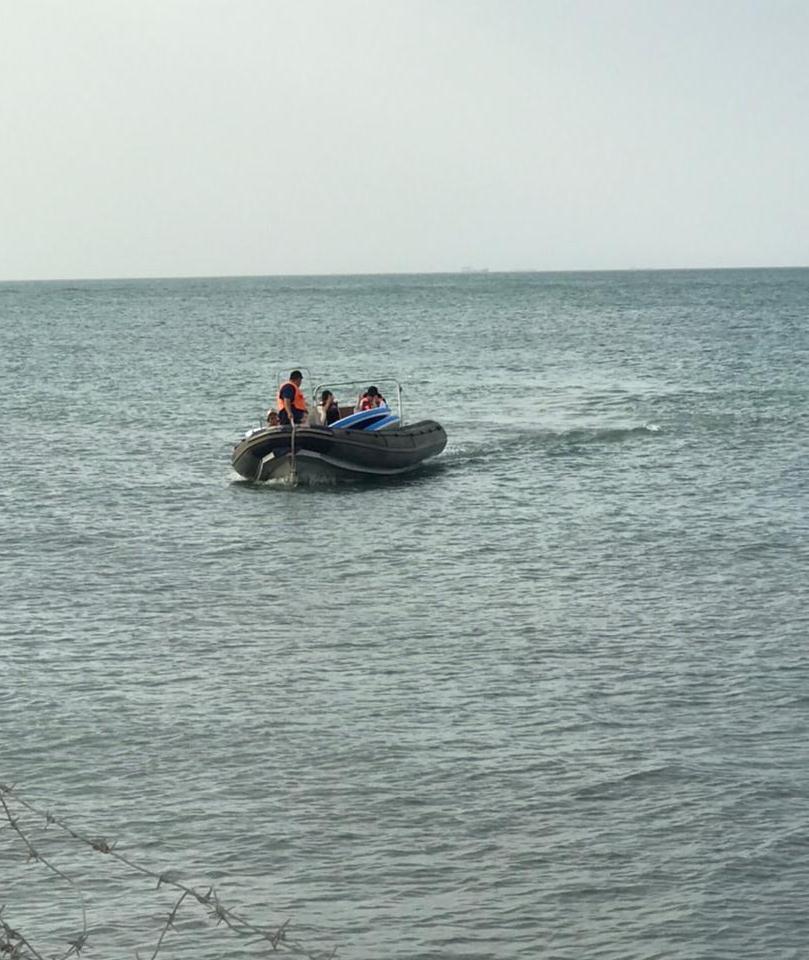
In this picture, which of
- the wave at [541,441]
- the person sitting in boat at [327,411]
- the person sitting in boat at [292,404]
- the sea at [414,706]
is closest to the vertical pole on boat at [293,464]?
the person sitting in boat at [292,404]

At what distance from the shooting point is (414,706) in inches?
593

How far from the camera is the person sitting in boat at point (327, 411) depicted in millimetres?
30859

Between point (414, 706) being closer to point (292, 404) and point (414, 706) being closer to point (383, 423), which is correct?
point (292, 404)

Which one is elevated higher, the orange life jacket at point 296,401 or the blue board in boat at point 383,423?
the orange life jacket at point 296,401

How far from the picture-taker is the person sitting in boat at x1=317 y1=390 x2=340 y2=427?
30.9 meters

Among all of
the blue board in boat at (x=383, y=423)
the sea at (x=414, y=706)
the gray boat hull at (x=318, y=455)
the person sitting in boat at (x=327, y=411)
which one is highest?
the person sitting in boat at (x=327, y=411)

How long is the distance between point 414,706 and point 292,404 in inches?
618

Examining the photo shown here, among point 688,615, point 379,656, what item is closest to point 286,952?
point 379,656

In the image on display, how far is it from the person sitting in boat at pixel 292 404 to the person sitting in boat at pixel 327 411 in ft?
1.08

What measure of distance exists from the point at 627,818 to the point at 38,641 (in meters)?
7.88

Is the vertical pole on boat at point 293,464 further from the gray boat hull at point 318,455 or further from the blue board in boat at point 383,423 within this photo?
the blue board in boat at point 383,423

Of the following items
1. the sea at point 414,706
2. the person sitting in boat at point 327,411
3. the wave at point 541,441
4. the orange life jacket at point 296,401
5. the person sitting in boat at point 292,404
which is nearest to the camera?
the sea at point 414,706

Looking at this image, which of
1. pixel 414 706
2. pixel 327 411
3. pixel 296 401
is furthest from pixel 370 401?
pixel 414 706

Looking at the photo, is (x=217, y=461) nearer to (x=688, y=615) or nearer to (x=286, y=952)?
(x=688, y=615)
